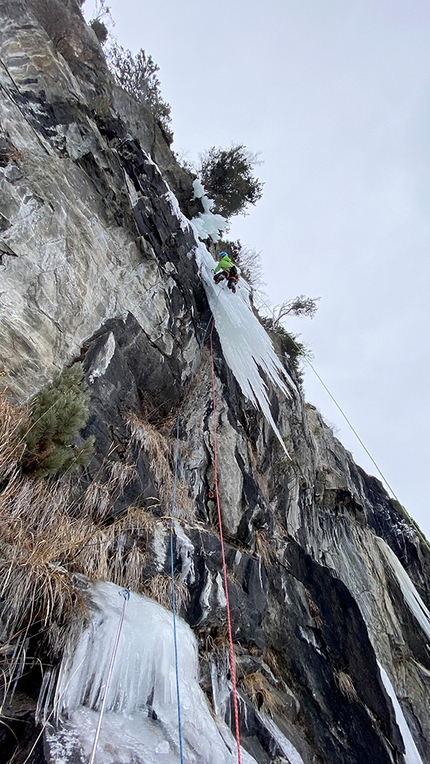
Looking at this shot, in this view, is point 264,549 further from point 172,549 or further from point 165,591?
point 165,591

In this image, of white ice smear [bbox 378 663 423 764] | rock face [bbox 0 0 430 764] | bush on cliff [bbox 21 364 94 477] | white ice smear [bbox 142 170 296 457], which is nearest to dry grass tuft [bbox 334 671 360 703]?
rock face [bbox 0 0 430 764]

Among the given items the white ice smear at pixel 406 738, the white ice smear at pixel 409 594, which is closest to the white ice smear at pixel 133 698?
the white ice smear at pixel 406 738

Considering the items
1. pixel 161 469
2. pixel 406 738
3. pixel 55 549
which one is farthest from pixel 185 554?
pixel 406 738

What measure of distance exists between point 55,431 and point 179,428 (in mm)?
2471

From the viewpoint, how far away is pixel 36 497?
3064 millimetres

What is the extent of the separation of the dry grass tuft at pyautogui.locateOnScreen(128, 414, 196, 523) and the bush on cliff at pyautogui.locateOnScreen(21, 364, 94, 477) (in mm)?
1029

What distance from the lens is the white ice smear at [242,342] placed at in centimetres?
679

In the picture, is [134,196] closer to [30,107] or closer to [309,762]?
[30,107]

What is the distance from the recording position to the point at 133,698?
2.37 metres

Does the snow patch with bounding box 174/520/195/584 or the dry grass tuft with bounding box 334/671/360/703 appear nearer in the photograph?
the snow patch with bounding box 174/520/195/584

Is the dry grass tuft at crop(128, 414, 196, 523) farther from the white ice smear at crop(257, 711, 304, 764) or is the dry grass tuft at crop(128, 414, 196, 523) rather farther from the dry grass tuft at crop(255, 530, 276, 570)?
the white ice smear at crop(257, 711, 304, 764)

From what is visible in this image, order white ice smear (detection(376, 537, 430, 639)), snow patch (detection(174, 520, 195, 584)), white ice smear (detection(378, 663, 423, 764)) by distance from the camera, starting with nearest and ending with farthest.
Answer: snow patch (detection(174, 520, 195, 584)) → white ice smear (detection(378, 663, 423, 764)) → white ice smear (detection(376, 537, 430, 639))

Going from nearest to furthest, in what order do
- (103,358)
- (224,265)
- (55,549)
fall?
(55,549) < (103,358) < (224,265)

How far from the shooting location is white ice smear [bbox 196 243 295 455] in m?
6.79
